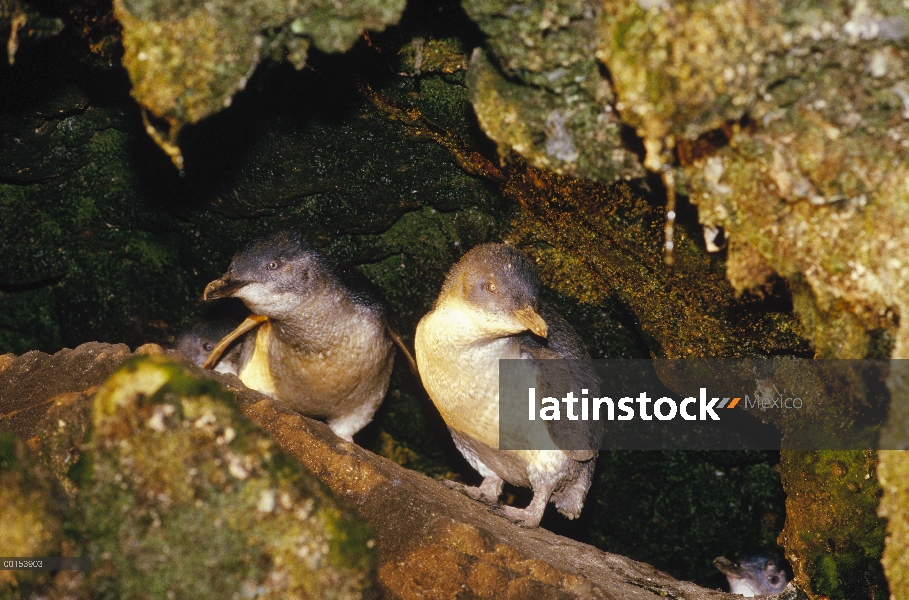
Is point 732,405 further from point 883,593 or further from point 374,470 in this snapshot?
point 374,470

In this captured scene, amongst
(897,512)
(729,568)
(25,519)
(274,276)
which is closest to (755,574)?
(729,568)

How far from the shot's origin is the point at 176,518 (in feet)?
7.52

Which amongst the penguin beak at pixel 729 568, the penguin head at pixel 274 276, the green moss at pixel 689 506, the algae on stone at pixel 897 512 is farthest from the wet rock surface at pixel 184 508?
the penguin beak at pixel 729 568

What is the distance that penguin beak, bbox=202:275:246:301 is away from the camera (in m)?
4.58

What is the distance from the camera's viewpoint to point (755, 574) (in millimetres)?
5617

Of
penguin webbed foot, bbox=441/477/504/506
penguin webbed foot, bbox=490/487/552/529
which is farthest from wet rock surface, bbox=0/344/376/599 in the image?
penguin webbed foot, bbox=441/477/504/506

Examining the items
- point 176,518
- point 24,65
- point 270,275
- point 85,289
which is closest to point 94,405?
point 176,518

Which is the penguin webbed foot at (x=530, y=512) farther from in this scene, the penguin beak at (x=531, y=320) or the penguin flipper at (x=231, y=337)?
the penguin flipper at (x=231, y=337)

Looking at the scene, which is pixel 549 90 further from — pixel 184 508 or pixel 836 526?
pixel 836 526

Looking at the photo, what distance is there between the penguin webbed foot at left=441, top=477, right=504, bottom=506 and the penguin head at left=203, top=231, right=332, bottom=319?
1634mm

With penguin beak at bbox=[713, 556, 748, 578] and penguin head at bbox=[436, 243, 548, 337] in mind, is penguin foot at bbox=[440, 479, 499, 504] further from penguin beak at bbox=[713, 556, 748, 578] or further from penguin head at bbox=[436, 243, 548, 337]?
penguin beak at bbox=[713, 556, 748, 578]

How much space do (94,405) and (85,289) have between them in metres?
4.00

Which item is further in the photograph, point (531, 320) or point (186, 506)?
point (531, 320)

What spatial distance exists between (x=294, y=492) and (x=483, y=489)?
2931 millimetres
